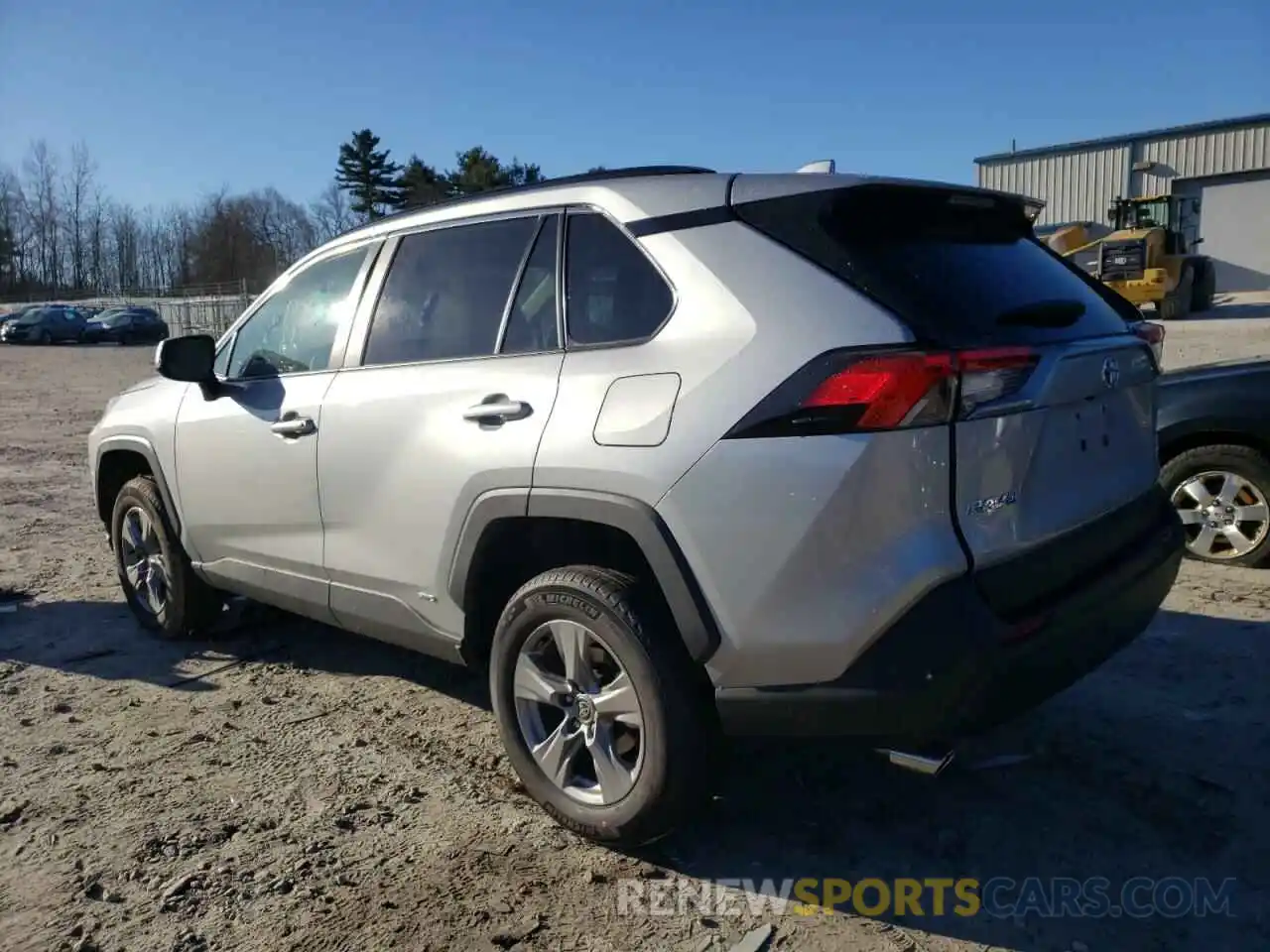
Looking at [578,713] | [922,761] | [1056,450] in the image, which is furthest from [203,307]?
[922,761]

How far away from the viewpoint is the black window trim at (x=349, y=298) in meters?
3.71

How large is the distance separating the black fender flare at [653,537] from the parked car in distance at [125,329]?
42.3 metres

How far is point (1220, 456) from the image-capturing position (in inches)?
203

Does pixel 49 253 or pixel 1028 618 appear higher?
pixel 49 253

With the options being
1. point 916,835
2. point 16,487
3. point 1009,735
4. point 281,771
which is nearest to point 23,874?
point 281,771

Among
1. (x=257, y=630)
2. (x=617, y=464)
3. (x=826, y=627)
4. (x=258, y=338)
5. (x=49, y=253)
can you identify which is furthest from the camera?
(x=49, y=253)

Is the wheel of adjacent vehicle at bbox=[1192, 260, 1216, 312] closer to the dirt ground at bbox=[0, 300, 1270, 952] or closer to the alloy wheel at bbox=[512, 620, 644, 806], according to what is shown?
the dirt ground at bbox=[0, 300, 1270, 952]

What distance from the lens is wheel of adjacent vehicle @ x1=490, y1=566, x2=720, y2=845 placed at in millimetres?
2604

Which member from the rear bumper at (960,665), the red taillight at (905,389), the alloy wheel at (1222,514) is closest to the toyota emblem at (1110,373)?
the rear bumper at (960,665)

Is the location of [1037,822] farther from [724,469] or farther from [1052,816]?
[724,469]

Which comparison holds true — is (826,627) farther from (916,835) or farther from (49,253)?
(49,253)

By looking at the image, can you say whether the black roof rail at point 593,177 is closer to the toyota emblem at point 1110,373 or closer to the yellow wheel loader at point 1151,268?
the toyota emblem at point 1110,373

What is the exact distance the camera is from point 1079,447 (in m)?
2.71

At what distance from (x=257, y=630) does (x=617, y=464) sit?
3157mm
